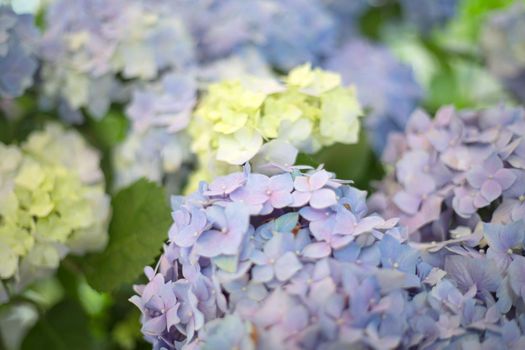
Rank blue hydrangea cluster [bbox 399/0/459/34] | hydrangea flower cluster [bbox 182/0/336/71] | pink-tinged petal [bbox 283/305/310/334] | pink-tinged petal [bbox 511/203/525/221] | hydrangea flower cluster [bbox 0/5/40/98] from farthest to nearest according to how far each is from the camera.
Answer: blue hydrangea cluster [bbox 399/0/459/34]
hydrangea flower cluster [bbox 182/0/336/71]
hydrangea flower cluster [bbox 0/5/40/98]
pink-tinged petal [bbox 511/203/525/221]
pink-tinged petal [bbox 283/305/310/334]

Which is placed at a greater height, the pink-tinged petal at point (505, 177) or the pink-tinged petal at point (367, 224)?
the pink-tinged petal at point (367, 224)

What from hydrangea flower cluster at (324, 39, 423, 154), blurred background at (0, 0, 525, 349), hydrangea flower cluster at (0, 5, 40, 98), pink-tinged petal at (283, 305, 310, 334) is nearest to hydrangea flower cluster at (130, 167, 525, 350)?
pink-tinged petal at (283, 305, 310, 334)

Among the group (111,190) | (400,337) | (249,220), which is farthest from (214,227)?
(111,190)

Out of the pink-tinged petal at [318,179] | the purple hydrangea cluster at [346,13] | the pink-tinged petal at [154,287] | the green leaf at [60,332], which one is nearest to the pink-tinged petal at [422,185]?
the pink-tinged petal at [318,179]

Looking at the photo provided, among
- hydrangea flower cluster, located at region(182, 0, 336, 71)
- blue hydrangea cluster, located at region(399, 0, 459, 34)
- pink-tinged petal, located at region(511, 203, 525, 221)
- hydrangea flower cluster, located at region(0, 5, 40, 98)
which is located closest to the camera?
pink-tinged petal, located at region(511, 203, 525, 221)

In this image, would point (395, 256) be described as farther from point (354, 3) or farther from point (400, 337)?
point (354, 3)

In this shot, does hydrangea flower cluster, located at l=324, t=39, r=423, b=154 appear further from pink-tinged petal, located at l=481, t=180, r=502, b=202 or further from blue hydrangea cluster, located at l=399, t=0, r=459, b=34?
pink-tinged petal, located at l=481, t=180, r=502, b=202

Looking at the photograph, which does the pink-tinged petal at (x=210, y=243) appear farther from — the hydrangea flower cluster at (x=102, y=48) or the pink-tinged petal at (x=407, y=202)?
the hydrangea flower cluster at (x=102, y=48)
